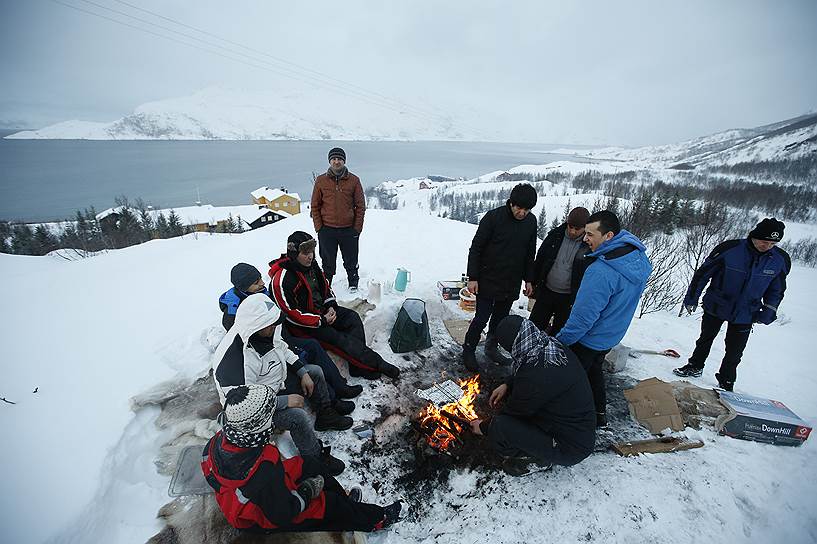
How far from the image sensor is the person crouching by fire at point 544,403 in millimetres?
2529

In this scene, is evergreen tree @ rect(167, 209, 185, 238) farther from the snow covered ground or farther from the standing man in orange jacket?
the standing man in orange jacket

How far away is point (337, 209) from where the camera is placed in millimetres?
5160

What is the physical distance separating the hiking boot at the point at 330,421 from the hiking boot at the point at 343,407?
97 mm

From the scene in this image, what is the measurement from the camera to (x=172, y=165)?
89750 millimetres

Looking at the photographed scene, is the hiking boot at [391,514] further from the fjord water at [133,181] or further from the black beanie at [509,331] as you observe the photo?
the fjord water at [133,181]

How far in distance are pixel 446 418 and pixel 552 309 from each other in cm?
196

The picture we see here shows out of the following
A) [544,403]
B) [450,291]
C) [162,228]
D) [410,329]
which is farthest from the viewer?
[162,228]

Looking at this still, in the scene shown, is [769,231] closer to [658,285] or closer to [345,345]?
[345,345]

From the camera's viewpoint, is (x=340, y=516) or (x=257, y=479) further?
(x=340, y=516)

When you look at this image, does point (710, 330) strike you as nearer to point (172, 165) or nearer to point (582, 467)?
point (582, 467)

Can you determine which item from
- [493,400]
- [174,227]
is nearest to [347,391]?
[493,400]

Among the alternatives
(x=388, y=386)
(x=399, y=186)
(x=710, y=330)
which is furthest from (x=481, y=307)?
(x=399, y=186)

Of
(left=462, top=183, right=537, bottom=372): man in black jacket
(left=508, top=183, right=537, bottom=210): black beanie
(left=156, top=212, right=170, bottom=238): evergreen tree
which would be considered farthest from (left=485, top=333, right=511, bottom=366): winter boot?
(left=156, top=212, right=170, bottom=238): evergreen tree

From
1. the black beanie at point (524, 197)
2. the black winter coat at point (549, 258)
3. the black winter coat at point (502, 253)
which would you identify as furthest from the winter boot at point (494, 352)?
the black beanie at point (524, 197)
